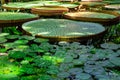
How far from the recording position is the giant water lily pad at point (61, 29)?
9.02 ft

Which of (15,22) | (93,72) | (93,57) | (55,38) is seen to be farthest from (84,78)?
(15,22)

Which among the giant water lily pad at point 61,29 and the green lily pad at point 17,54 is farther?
the giant water lily pad at point 61,29

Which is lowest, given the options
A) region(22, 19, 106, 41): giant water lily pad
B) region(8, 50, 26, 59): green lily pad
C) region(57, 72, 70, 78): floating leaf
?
region(57, 72, 70, 78): floating leaf

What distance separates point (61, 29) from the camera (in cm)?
309

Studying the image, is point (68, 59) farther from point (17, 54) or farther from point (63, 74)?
point (17, 54)

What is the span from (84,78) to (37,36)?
3.72 ft

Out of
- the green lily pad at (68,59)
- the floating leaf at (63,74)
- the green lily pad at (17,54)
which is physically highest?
the green lily pad at (17,54)

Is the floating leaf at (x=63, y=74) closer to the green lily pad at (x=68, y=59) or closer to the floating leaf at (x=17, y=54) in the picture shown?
the green lily pad at (x=68, y=59)

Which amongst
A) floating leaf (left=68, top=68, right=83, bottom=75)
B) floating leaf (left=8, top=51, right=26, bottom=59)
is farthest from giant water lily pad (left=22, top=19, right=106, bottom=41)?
floating leaf (left=68, top=68, right=83, bottom=75)

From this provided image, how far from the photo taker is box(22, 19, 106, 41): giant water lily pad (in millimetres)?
2748

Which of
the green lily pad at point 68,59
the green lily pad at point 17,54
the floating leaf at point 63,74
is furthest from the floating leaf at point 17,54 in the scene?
the floating leaf at point 63,74

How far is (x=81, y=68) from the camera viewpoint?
6.41ft

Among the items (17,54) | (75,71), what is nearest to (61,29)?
(17,54)

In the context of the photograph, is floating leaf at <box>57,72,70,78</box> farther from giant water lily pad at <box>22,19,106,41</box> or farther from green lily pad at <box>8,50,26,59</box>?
giant water lily pad at <box>22,19,106,41</box>
